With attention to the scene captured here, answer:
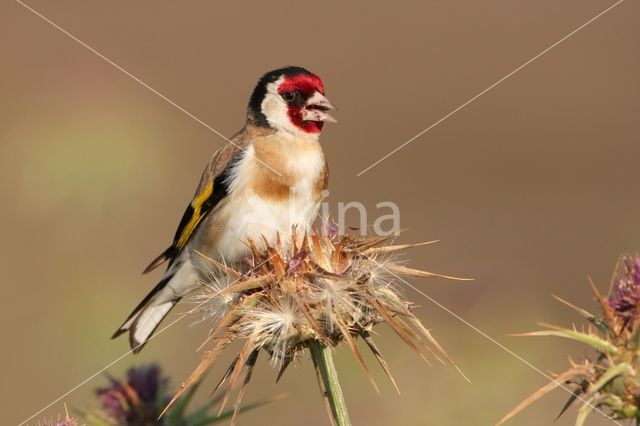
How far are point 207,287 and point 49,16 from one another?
60.8ft

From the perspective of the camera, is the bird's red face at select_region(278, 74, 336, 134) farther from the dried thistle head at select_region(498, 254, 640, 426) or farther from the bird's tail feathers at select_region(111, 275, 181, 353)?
the dried thistle head at select_region(498, 254, 640, 426)

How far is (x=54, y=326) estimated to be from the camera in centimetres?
839

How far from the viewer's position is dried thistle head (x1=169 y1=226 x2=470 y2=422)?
447cm

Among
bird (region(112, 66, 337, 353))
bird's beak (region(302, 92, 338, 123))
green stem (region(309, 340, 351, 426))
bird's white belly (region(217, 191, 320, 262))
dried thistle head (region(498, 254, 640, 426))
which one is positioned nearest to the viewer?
dried thistle head (region(498, 254, 640, 426))

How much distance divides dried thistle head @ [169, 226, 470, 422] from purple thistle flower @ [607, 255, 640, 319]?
79 cm

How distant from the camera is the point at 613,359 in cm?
385

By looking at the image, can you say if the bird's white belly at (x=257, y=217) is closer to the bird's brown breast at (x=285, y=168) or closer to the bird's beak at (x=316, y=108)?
the bird's brown breast at (x=285, y=168)

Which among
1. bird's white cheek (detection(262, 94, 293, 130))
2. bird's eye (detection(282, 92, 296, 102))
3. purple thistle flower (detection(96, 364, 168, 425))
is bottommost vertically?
purple thistle flower (detection(96, 364, 168, 425))

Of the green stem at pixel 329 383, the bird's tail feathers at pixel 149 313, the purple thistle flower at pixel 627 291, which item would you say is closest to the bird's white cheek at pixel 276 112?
the bird's tail feathers at pixel 149 313

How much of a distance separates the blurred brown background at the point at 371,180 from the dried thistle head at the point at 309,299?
5.64 ft

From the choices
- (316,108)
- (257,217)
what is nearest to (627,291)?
(257,217)

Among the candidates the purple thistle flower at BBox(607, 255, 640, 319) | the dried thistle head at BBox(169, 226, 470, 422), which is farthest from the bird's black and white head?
the purple thistle flower at BBox(607, 255, 640, 319)

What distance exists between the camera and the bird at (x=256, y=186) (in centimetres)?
657

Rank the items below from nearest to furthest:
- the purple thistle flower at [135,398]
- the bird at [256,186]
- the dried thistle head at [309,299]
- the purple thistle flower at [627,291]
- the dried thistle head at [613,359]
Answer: the dried thistle head at [613,359] < the purple thistle flower at [627,291] < the dried thistle head at [309,299] < the purple thistle flower at [135,398] < the bird at [256,186]
